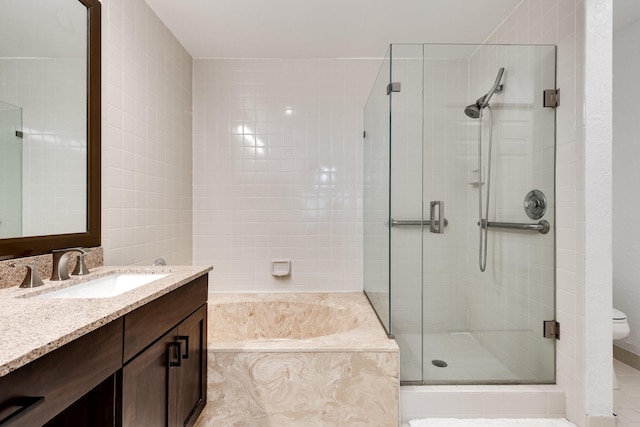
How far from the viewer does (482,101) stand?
1.97m

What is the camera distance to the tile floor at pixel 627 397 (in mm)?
1676

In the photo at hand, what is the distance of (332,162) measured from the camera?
9.12 ft

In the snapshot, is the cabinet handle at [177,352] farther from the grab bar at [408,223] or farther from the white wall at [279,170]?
the white wall at [279,170]

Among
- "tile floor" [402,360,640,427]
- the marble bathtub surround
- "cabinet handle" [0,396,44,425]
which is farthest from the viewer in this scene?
"tile floor" [402,360,640,427]

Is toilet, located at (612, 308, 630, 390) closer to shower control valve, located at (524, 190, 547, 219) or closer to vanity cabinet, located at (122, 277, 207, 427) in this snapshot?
shower control valve, located at (524, 190, 547, 219)

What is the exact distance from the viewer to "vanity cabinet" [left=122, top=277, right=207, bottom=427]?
101 centimetres

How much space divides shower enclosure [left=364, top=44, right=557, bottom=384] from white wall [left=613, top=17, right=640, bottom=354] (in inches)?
43.1

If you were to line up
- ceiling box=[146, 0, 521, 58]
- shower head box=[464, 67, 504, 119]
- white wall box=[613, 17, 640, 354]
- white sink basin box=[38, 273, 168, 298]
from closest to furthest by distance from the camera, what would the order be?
white sink basin box=[38, 273, 168, 298]
shower head box=[464, 67, 504, 119]
ceiling box=[146, 0, 521, 58]
white wall box=[613, 17, 640, 354]

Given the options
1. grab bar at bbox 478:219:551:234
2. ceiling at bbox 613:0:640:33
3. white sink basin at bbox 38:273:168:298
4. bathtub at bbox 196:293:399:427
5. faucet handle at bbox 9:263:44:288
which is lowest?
bathtub at bbox 196:293:399:427

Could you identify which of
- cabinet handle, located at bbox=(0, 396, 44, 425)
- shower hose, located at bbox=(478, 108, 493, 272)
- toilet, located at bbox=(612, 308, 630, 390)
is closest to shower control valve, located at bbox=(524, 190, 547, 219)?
shower hose, located at bbox=(478, 108, 493, 272)

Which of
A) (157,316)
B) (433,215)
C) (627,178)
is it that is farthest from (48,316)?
(627,178)

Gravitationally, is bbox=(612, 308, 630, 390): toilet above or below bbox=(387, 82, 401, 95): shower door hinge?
below

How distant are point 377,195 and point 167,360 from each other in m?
1.53

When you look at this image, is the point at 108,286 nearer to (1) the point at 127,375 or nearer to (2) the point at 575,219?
(1) the point at 127,375
